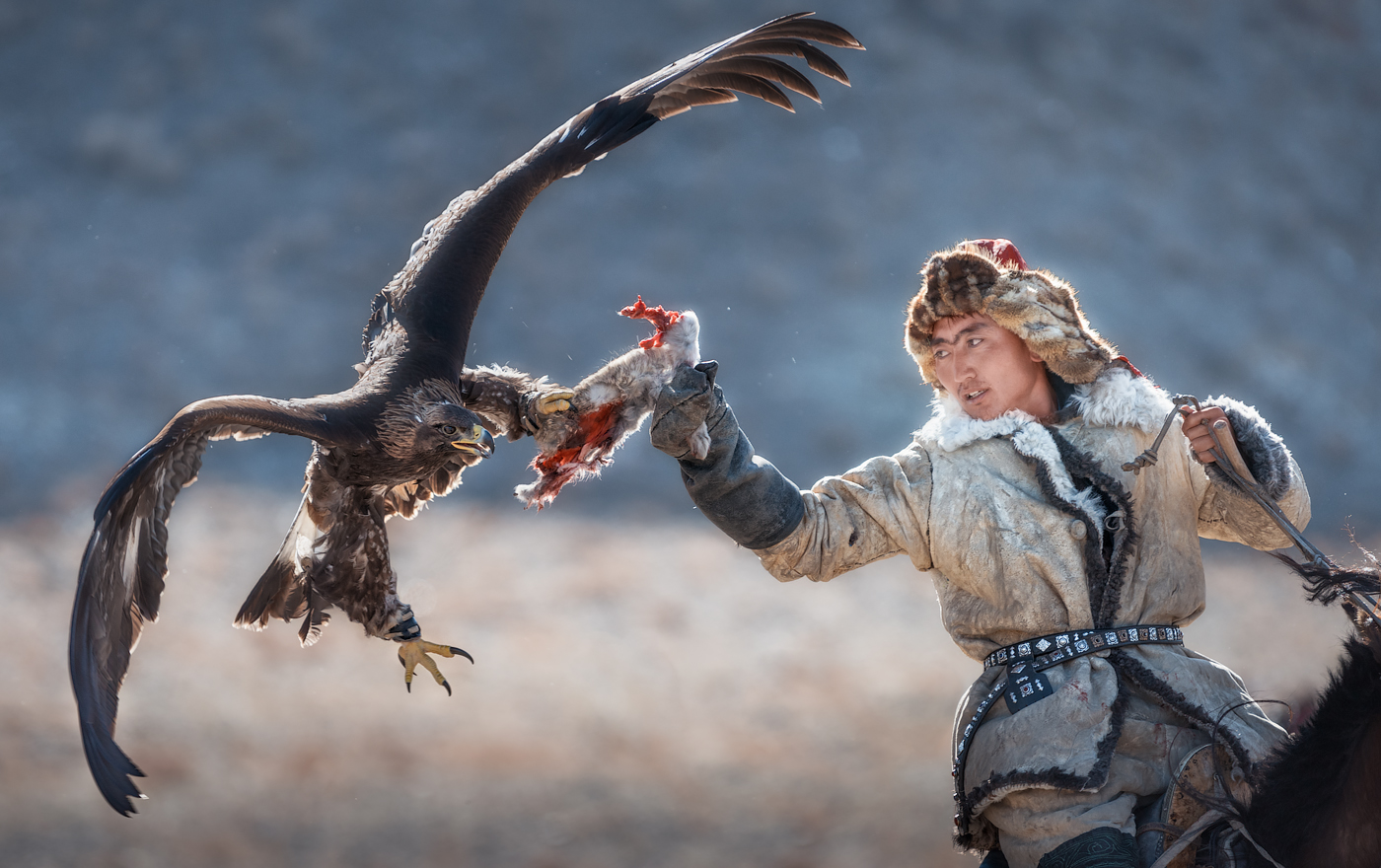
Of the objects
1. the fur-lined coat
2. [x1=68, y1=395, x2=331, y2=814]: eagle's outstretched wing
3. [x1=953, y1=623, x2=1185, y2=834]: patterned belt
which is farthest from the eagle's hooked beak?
[x1=953, y1=623, x2=1185, y2=834]: patterned belt

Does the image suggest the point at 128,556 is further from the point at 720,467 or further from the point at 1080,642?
the point at 1080,642

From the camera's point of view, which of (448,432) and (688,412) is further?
(448,432)

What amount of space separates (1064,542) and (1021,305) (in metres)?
0.54

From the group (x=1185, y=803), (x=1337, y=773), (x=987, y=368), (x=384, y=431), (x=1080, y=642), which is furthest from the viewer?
(x=987, y=368)

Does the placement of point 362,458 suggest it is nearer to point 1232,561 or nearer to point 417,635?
point 417,635

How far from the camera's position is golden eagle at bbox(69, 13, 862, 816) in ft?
6.56

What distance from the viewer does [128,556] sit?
6.90ft

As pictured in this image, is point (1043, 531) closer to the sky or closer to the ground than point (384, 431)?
closer to the ground

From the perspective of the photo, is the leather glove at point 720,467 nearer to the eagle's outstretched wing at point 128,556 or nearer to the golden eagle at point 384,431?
the golden eagle at point 384,431

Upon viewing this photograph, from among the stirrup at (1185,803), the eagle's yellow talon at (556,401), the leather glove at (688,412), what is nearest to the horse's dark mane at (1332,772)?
the stirrup at (1185,803)

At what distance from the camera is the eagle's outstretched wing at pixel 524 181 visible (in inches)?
104

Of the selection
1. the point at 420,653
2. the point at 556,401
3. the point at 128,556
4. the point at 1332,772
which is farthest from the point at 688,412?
the point at 1332,772

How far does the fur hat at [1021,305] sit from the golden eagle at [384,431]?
76cm

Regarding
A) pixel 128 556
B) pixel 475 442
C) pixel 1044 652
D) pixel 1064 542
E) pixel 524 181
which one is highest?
pixel 524 181
